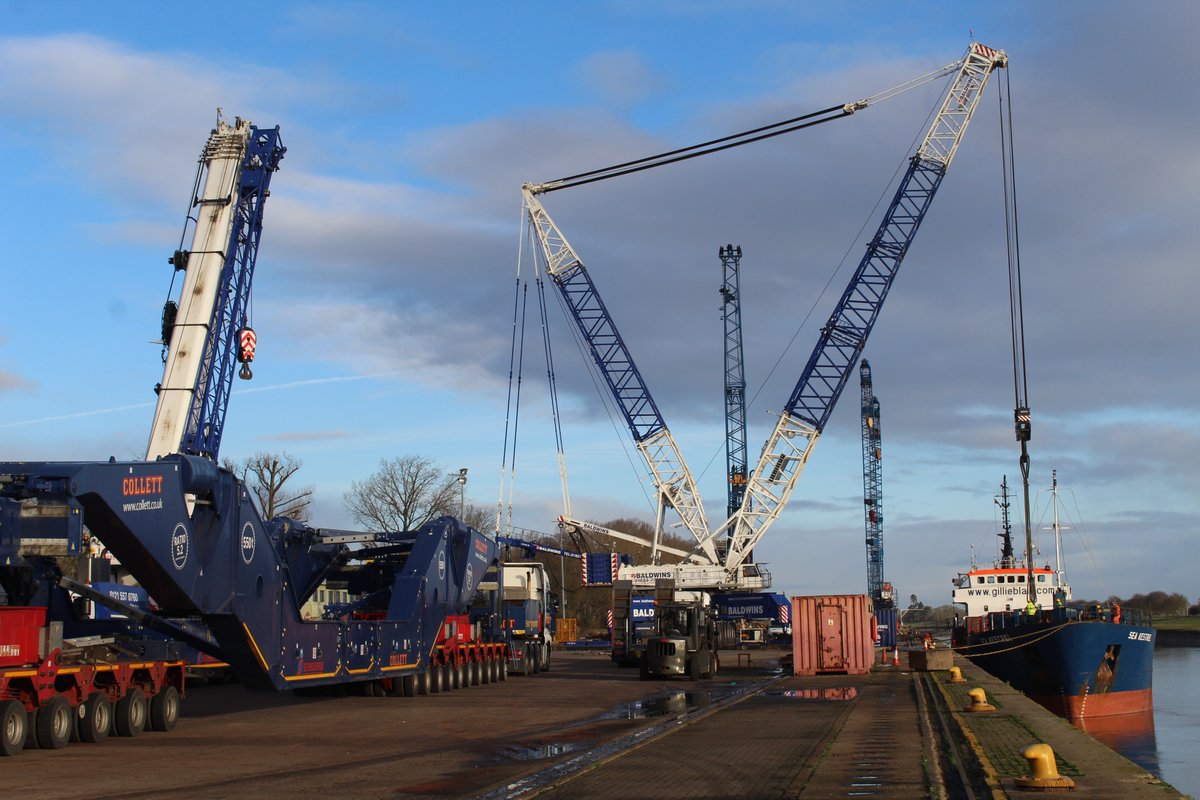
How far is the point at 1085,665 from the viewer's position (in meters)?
38.8

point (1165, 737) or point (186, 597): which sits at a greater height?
point (186, 597)

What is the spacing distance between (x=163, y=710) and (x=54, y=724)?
3368mm

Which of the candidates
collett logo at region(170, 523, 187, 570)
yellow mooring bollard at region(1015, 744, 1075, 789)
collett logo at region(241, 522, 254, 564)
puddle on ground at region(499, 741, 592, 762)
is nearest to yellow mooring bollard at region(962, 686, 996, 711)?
puddle on ground at region(499, 741, 592, 762)

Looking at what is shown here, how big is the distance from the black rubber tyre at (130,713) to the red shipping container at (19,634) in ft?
9.99

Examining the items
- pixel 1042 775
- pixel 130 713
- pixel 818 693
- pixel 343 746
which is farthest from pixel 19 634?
pixel 818 693

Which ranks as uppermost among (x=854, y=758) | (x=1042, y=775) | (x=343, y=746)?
(x=1042, y=775)

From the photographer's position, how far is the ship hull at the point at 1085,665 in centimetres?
3875

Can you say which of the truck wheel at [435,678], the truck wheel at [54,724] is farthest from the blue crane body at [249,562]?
the truck wheel at [54,724]

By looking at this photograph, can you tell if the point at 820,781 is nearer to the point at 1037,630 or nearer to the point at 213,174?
the point at 1037,630

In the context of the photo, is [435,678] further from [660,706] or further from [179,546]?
[179,546]

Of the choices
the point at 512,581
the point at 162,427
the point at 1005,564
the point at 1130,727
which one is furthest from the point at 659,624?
the point at 1005,564

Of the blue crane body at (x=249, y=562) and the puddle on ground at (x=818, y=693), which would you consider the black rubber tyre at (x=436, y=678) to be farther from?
the puddle on ground at (x=818, y=693)

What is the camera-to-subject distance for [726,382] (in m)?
99.8

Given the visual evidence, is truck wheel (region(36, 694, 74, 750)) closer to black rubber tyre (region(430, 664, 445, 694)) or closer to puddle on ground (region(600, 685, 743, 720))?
puddle on ground (region(600, 685, 743, 720))
